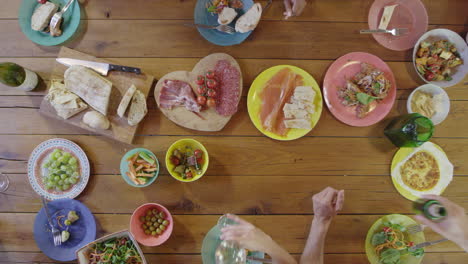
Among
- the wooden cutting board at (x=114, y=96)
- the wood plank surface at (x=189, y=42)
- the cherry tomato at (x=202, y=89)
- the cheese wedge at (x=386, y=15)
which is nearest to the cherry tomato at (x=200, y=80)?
the cherry tomato at (x=202, y=89)

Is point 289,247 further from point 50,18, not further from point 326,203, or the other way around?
point 50,18

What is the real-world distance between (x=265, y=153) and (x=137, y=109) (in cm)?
77

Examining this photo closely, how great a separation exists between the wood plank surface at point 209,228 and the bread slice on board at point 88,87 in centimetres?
65

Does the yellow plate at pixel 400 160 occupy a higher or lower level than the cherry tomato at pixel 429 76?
lower

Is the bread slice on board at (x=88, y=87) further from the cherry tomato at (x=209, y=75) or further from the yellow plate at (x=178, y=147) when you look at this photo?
the cherry tomato at (x=209, y=75)

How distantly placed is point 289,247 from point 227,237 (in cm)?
52

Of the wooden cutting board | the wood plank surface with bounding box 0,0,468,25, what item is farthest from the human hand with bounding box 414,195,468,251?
the wooden cutting board

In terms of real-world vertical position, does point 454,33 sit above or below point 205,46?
above

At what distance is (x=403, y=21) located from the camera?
1.76m

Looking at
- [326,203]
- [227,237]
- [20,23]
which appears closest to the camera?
[227,237]

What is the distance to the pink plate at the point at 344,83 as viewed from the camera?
5.52ft

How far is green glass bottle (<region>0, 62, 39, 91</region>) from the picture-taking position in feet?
5.15

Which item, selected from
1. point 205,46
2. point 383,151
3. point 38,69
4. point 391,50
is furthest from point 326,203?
point 38,69

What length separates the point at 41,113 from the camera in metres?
1.68
